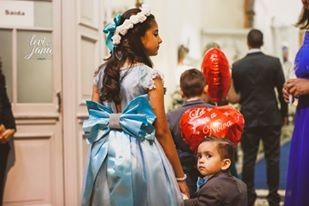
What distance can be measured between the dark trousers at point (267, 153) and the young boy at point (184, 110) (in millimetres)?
1555

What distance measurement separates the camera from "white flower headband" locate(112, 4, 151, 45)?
7.86ft

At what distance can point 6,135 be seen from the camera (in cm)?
369

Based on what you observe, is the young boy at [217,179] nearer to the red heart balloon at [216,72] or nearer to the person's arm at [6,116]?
the red heart balloon at [216,72]

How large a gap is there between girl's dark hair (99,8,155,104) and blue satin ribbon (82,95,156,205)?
0.07 m

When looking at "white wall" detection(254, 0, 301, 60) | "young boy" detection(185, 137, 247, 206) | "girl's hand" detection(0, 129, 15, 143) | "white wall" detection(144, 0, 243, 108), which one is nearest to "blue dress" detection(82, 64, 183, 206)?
"young boy" detection(185, 137, 247, 206)

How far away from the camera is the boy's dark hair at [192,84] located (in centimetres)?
301

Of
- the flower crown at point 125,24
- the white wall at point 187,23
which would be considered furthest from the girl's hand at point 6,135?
the white wall at point 187,23

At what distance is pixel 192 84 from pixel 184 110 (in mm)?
148

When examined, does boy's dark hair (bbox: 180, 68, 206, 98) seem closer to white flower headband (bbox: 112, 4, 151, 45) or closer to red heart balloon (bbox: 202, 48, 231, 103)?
red heart balloon (bbox: 202, 48, 231, 103)

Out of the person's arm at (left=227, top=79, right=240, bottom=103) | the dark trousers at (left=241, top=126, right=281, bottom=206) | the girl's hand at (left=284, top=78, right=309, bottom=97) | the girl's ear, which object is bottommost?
the dark trousers at (left=241, top=126, right=281, bottom=206)

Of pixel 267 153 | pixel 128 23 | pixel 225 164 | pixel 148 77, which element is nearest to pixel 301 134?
pixel 225 164

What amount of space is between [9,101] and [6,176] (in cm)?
54

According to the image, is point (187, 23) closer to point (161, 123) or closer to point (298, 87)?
point (298, 87)

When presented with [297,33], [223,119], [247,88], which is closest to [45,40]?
[223,119]
